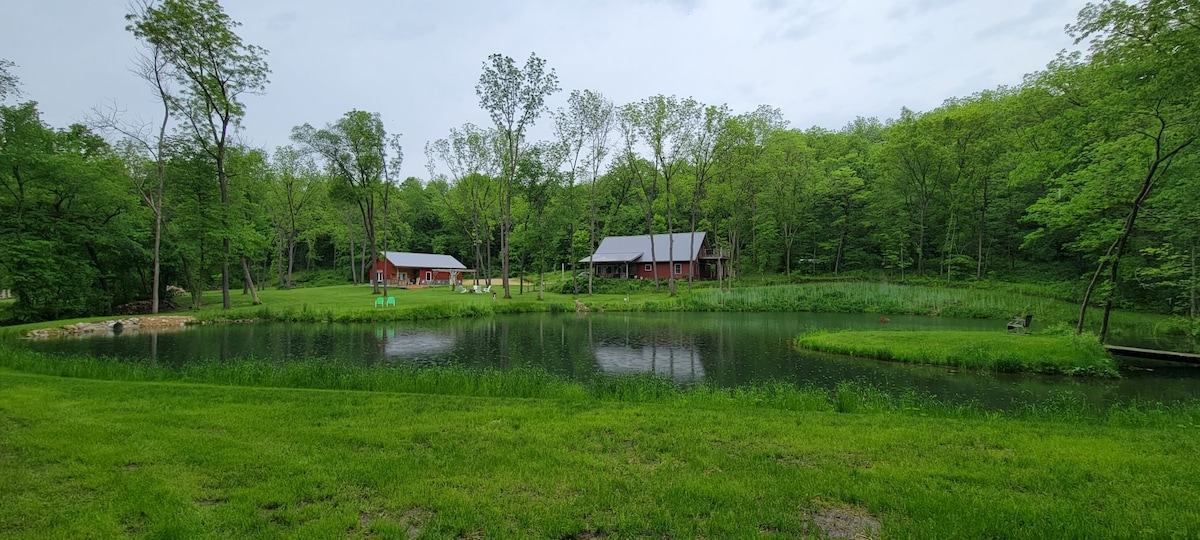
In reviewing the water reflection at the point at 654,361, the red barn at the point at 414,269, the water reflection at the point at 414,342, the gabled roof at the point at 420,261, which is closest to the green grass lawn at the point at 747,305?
the water reflection at the point at 414,342

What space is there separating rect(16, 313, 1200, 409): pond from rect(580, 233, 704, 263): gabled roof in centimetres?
2187

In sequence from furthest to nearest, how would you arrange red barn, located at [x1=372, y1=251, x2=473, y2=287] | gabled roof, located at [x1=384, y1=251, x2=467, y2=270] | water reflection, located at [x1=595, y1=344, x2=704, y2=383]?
gabled roof, located at [x1=384, y1=251, x2=467, y2=270] → red barn, located at [x1=372, y1=251, x2=473, y2=287] → water reflection, located at [x1=595, y1=344, x2=704, y2=383]

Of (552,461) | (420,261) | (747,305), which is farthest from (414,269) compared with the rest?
(552,461)

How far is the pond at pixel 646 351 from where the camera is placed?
1216 cm

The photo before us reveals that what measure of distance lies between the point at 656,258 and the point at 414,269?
24.3m

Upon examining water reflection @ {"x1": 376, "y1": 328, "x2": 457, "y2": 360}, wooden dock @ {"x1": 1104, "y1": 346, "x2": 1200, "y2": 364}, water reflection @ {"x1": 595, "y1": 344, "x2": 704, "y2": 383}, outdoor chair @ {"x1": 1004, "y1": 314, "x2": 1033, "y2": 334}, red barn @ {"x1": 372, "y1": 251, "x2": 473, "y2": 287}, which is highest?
red barn @ {"x1": 372, "y1": 251, "x2": 473, "y2": 287}

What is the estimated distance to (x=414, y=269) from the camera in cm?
5328

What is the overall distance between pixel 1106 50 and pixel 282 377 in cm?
1974

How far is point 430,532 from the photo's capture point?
146 inches

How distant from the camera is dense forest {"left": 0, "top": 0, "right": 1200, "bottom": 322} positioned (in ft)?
45.8

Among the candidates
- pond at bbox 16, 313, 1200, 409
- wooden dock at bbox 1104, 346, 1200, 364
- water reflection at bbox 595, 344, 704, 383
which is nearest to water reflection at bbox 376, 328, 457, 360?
pond at bbox 16, 313, 1200, 409

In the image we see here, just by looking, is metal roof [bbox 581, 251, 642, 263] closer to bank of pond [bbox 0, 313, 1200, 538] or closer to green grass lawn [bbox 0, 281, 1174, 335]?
green grass lawn [bbox 0, 281, 1174, 335]

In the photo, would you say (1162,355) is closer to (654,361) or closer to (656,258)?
(654,361)

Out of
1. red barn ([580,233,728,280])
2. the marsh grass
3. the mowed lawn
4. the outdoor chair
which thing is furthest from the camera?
red barn ([580,233,728,280])
